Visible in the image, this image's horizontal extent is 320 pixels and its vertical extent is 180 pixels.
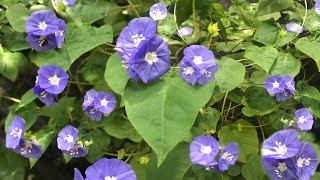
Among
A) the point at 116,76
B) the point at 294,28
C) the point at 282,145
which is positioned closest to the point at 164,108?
the point at 116,76

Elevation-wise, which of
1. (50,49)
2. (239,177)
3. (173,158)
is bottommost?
(239,177)

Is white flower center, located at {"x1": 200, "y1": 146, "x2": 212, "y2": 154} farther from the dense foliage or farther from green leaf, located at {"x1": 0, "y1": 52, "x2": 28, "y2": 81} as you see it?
green leaf, located at {"x1": 0, "y1": 52, "x2": 28, "y2": 81}

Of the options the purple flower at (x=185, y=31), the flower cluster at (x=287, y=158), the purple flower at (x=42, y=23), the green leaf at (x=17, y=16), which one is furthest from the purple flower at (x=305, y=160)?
the green leaf at (x=17, y=16)

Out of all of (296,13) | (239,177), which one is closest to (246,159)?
(239,177)

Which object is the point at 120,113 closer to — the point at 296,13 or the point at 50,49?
the point at 50,49

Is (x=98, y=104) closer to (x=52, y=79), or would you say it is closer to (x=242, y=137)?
(x=52, y=79)

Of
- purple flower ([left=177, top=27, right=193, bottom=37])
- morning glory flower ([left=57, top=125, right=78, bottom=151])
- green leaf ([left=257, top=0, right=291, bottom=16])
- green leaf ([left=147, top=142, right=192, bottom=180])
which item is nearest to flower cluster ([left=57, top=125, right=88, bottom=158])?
morning glory flower ([left=57, top=125, right=78, bottom=151])
